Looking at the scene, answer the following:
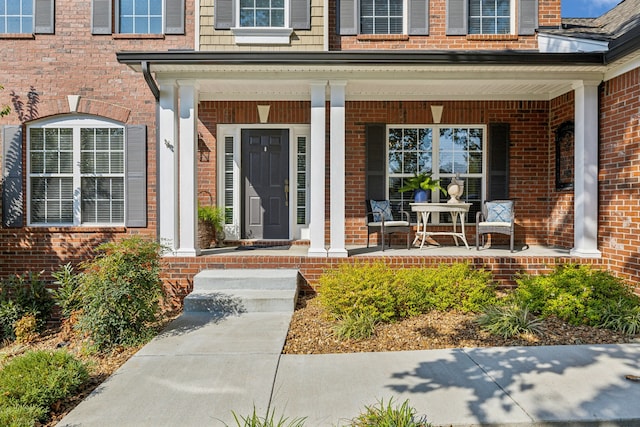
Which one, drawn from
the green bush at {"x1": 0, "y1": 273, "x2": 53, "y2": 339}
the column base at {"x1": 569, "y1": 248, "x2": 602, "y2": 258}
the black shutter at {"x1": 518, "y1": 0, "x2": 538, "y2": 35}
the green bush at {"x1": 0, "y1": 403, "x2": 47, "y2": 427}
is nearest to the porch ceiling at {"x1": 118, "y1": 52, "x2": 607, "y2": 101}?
the black shutter at {"x1": 518, "y1": 0, "x2": 538, "y2": 35}

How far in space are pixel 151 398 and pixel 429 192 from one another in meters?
5.92

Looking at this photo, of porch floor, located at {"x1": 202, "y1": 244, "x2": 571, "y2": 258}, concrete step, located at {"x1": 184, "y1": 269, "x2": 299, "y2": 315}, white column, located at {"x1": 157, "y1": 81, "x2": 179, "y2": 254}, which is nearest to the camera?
concrete step, located at {"x1": 184, "y1": 269, "x2": 299, "y2": 315}

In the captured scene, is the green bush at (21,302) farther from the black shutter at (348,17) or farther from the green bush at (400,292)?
the black shutter at (348,17)

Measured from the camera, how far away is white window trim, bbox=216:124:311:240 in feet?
25.6

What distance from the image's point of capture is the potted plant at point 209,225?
724cm

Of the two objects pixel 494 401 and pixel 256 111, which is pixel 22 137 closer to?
pixel 256 111

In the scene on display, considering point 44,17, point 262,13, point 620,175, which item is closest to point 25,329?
point 44,17

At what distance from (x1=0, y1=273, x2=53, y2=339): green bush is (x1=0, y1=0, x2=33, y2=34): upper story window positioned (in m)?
4.16

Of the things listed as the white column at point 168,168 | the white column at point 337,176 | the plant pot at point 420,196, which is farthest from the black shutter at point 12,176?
the plant pot at point 420,196

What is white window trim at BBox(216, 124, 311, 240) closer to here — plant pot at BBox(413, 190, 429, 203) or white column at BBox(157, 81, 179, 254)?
white column at BBox(157, 81, 179, 254)

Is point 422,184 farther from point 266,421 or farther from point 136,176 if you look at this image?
point 266,421

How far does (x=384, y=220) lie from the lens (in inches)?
276

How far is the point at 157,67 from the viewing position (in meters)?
5.79

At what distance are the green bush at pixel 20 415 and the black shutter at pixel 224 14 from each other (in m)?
6.20
